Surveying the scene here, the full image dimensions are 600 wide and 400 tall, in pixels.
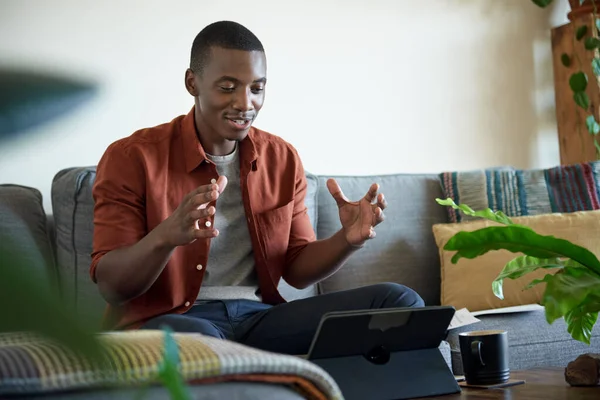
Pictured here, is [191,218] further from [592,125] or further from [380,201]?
[592,125]

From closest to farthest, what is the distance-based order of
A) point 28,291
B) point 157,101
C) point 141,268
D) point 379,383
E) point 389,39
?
point 28,291 < point 379,383 < point 141,268 < point 157,101 < point 389,39

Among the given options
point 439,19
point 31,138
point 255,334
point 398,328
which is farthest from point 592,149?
point 31,138

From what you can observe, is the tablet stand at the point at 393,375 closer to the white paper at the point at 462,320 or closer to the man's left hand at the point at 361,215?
the man's left hand at the point at 361,215

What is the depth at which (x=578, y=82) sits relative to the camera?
3.20m

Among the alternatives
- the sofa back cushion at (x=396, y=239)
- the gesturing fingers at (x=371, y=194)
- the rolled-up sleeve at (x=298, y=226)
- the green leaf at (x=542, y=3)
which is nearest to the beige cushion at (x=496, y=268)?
the sofa back cushion at (x=396, y=239)

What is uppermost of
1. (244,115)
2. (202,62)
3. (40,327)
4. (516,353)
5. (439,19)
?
(439,19)

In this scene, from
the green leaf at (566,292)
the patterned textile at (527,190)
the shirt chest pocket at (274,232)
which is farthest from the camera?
the patterned textile at (527,190)

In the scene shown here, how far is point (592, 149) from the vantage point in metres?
3.29

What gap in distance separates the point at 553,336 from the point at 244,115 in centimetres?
104

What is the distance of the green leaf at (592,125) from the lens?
3.19m

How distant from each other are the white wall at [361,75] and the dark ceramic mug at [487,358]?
1499 millimetres

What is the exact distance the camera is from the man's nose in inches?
75.4

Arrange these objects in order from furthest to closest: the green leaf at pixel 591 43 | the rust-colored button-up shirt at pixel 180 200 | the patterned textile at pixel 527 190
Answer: the green leaf at pixel 591 43, the patterned textile at pixel 527 190, the rust-colored button-up shirt at pixel 180 200

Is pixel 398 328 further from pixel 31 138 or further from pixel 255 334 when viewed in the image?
pixel 31 138
